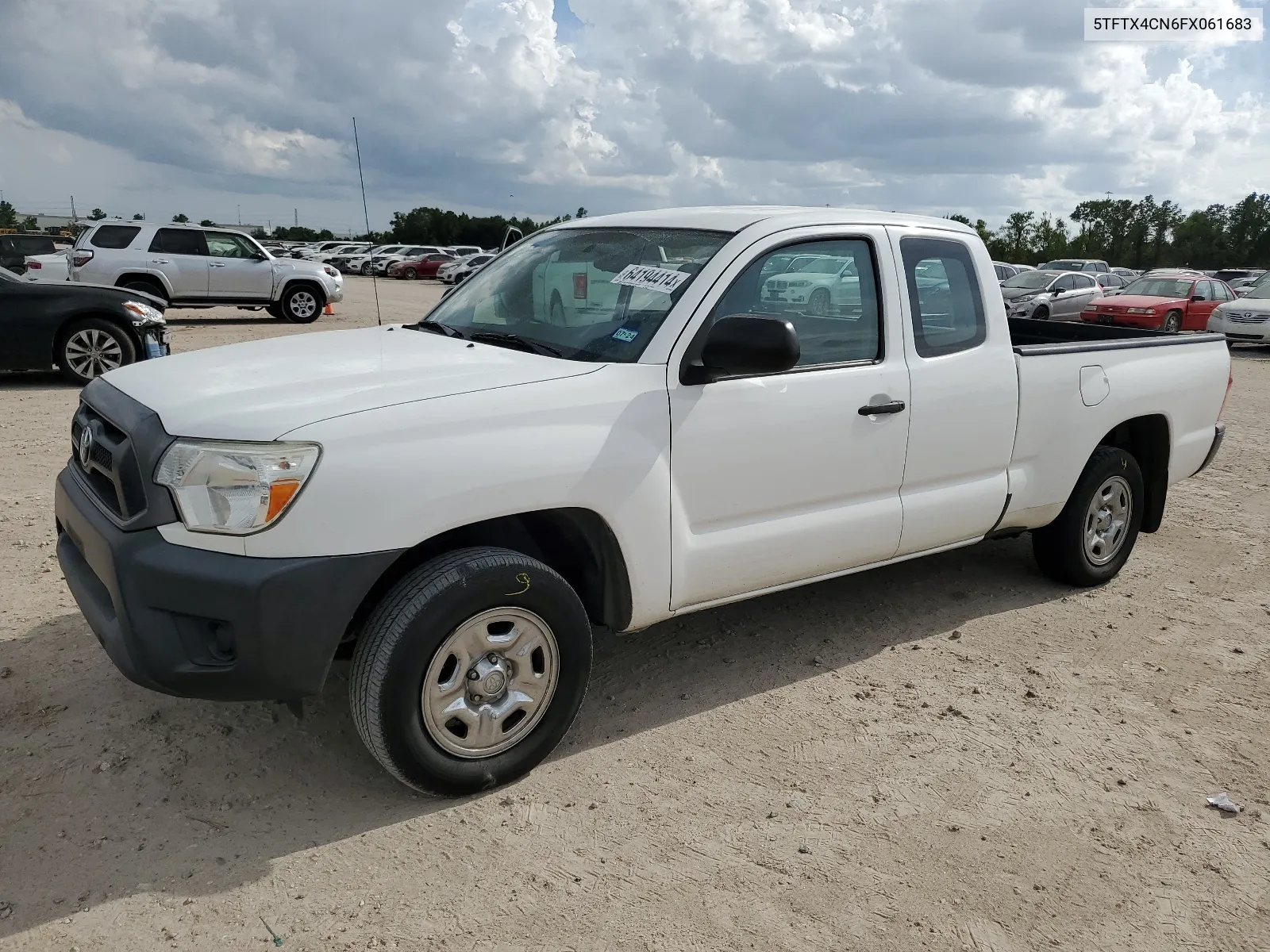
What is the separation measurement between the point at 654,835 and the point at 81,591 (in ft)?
6.44

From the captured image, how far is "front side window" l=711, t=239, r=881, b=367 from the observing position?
144 inches

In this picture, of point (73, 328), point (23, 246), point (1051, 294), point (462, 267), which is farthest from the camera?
point (462, 267)

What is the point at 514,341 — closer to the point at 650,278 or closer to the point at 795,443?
the point at 650,278

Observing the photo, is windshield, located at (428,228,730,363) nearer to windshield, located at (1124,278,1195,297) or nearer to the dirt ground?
the dirt ground

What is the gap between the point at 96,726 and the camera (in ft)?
11.6

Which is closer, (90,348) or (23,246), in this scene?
(90,348)

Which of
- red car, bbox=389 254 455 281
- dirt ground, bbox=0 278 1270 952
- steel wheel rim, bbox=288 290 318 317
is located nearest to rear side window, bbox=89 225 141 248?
steel wheel rim, bbox=288 290 318 317

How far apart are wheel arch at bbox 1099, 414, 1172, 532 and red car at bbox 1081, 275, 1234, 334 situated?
15.3 metres

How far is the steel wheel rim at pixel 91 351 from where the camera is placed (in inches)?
396

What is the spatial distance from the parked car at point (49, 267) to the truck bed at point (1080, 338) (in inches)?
610

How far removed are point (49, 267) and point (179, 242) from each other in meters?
2.12

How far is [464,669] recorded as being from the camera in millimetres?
3066

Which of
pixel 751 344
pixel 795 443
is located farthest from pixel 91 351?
pixel 751 344

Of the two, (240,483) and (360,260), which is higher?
(360,260)
